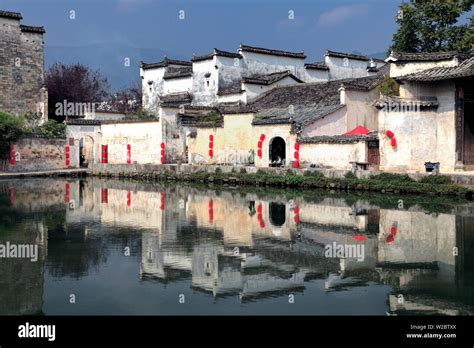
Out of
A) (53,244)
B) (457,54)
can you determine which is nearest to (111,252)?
(53,244)

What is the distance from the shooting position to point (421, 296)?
332 inches

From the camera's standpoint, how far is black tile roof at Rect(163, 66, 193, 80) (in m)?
38.8

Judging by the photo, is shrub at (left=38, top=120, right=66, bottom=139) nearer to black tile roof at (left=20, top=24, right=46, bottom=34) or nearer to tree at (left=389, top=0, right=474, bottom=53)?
black tile roof at (left=20, top=24, right=46, bottom=34)

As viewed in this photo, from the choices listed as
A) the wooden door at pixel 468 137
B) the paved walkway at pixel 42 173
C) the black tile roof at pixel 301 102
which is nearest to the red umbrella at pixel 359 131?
the black tile roof at pixel 301 102

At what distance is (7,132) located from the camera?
33000 millimetres

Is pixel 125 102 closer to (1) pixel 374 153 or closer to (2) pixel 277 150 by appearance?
(2) pixel 277 150

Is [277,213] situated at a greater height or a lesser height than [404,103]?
lesser

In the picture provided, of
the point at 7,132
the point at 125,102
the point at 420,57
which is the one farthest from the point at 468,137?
the point at 125,102

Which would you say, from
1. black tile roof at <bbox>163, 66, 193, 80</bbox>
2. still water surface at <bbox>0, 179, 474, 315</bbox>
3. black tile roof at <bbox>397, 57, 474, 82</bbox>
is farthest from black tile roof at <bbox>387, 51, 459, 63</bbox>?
black tile roof at <bbox>163, 66, 193, 80</bbox>

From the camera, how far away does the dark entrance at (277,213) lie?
1539cm

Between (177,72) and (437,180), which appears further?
(177,72)

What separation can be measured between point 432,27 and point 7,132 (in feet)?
74.4

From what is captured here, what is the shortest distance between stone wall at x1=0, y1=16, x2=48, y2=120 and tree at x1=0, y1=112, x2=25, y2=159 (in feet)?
12.9
